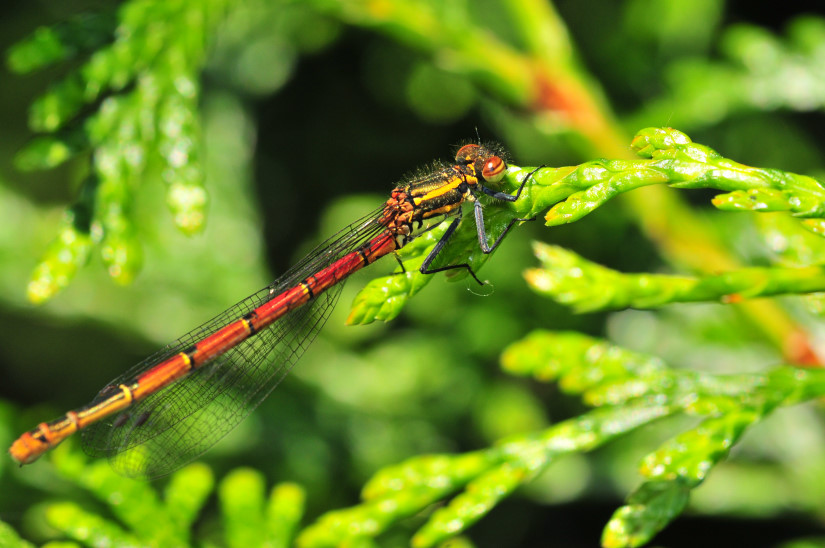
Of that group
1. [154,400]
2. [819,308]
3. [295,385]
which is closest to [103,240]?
[154,400]

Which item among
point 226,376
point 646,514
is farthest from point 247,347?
point 646,514

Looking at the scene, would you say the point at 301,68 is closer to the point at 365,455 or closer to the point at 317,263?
the point at 317,263

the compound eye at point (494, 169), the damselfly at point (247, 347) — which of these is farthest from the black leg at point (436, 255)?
the damselfly at point (247, 347)

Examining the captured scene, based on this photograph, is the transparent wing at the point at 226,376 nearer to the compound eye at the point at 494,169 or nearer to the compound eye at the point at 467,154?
the compound eye at the point at 467,154

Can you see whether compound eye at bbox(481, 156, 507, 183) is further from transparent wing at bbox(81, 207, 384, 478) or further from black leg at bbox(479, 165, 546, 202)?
transparent wing at bbox(81, 207, 384, 478)

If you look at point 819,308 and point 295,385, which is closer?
point 819,308

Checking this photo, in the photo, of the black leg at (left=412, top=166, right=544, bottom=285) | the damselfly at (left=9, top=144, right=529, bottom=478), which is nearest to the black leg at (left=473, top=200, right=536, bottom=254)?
the black leg at (left=412, top=166, right=544, bottom=285)
